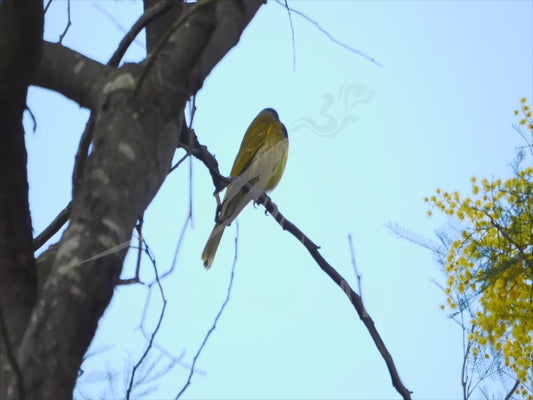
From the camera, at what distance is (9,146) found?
136 centimetres

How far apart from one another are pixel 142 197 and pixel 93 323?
23 cm

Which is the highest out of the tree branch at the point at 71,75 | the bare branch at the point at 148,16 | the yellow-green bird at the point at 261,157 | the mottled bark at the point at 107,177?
the yellow-green bird at the point at 261,157

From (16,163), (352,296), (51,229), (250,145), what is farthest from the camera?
(250,145)

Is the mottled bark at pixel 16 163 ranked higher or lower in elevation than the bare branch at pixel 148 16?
lower

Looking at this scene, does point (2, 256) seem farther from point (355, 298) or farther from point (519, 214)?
point (519, 214)

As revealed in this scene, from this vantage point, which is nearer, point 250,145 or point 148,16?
point 148,16

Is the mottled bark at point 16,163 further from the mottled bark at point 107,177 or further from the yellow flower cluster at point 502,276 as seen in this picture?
the yellow flower cluster at point 502,276

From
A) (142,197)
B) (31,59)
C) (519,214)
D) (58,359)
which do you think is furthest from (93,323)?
(519,214)

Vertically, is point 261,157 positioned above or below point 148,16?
above

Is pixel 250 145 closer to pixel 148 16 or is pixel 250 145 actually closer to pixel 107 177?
pixel 148 16

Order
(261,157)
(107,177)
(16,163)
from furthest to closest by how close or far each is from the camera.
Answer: (261,157)
(16,163)
(107,177)

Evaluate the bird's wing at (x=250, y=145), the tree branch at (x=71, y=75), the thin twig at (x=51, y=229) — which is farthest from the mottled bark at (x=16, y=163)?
the bird's wing at (x=250, y=145)

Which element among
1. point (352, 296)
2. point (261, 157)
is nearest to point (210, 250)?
point (261, 157)

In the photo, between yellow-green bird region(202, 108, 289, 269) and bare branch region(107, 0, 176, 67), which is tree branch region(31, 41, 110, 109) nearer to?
bare branch region(107, 0, 176, 67)
